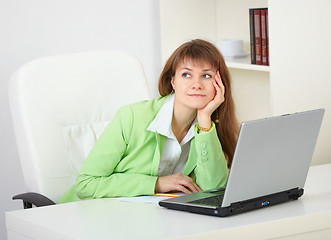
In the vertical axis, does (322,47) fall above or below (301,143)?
above

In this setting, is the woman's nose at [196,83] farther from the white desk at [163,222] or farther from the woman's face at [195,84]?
the white desk at [163,222]

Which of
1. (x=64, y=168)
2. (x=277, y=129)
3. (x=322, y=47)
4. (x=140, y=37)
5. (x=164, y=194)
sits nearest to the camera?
(x=277, y=129)

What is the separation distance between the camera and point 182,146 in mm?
1989

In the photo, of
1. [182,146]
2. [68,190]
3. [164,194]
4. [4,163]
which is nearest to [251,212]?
[164,194]

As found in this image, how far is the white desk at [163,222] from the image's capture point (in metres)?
1.35

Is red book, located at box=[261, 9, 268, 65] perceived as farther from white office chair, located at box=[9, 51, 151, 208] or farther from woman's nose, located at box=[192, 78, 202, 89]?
woman's nose, located at box=[192, 78, 202, 89]

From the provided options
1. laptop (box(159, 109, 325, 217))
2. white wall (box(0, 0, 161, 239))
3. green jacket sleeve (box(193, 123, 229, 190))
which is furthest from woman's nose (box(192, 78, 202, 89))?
white wall (box(0, 0, 161, 239))

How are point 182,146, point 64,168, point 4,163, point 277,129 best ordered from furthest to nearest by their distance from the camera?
point 4,163, point 64,168, point 182,146, point 277,129

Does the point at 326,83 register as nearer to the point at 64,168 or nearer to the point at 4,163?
the point at 64,168

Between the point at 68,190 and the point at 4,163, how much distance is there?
1099 millimetres

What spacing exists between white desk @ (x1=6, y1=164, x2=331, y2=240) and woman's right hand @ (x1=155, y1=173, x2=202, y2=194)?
177 millimetres

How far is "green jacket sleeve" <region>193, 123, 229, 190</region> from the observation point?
5.90 ft

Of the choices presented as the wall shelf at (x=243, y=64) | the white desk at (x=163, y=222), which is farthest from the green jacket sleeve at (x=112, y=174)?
the wall shelf at (x=243, y=64)

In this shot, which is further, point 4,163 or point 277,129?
point 4,163
